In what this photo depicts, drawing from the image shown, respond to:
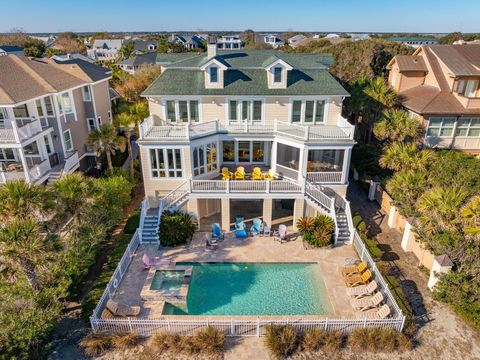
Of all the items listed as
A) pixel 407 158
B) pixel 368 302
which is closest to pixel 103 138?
pixel 368 302

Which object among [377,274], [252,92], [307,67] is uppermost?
[307,67]

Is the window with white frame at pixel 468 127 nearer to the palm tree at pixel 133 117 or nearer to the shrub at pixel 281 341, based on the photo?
the shrub at pixel 281 341

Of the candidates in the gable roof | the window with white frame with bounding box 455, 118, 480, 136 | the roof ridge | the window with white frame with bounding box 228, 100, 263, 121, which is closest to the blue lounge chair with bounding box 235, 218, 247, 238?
the window with white frame with bounding box 228, 100, 263, 121

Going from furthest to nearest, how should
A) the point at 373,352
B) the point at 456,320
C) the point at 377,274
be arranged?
the point at 377,274, the point at 456,320, the point at 373,352

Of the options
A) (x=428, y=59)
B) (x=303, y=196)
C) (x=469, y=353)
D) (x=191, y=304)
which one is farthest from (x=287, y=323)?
(x=428, y=59)

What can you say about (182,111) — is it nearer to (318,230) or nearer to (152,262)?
(152,262)

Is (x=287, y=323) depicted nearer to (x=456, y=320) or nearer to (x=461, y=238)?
(x=456, y=320)
